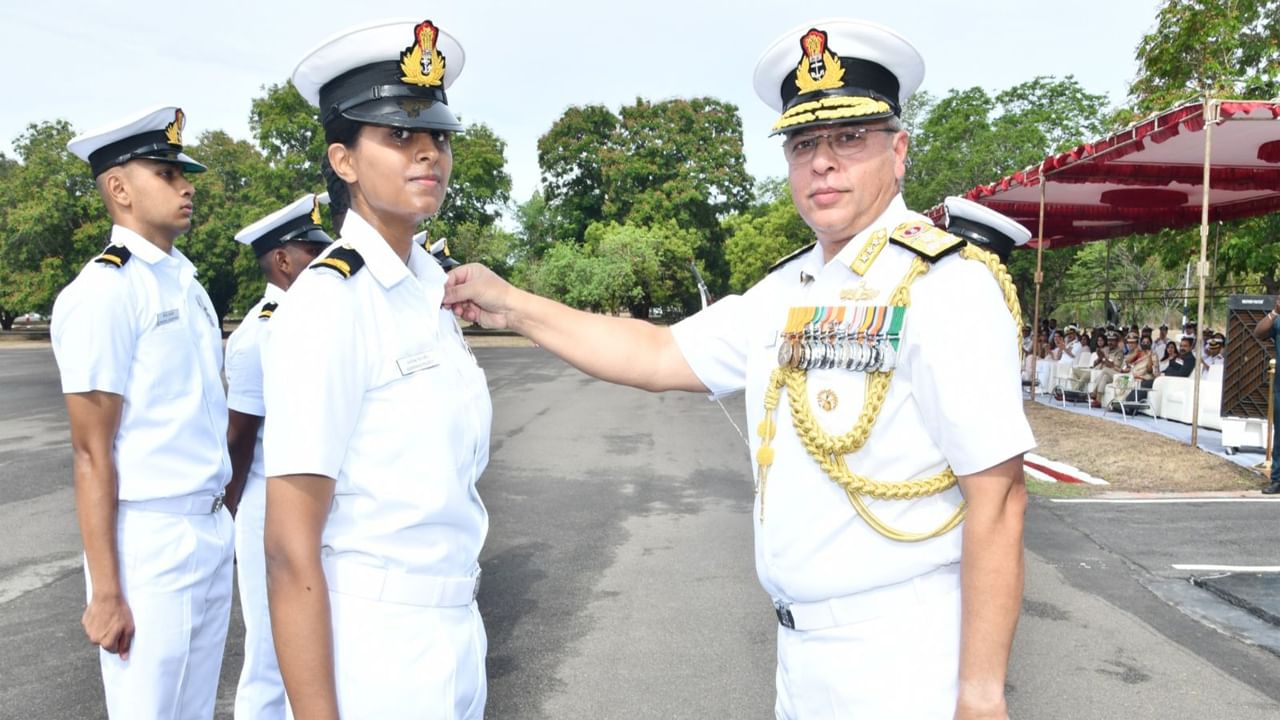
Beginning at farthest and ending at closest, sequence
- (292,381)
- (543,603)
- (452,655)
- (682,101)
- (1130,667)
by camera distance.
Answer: (682,101) < (543,603) < (1130,667) < (452,655) < (292,381)

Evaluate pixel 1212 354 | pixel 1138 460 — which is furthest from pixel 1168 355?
pixel 1138 460

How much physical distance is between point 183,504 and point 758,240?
50.7 meters

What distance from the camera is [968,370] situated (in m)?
1.69

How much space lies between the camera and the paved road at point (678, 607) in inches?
147

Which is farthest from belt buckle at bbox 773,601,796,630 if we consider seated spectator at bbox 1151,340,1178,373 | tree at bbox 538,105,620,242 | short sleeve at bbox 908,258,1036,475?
tree at bbox 538,105,620,242

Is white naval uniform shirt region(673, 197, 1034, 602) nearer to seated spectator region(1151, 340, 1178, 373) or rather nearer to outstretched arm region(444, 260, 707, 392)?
outstretched arm region(444, 260, 707, 392)

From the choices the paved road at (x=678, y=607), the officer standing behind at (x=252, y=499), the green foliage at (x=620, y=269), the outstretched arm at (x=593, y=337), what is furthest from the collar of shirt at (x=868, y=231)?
the green foliage at (x=620, y=269)

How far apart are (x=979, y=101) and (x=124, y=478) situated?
3249 centimetres

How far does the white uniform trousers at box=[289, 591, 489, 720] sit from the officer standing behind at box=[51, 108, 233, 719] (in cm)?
103

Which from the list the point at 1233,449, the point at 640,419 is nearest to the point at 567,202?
the point at 640,419

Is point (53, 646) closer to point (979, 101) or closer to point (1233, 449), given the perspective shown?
point (1233, 449)

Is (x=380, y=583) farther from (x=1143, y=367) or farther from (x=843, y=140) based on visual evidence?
(x=1143, y=367)

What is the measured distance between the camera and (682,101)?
4944 cm

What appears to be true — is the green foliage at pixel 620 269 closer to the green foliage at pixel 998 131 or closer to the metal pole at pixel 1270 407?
the green foliage at pixel 998 131
